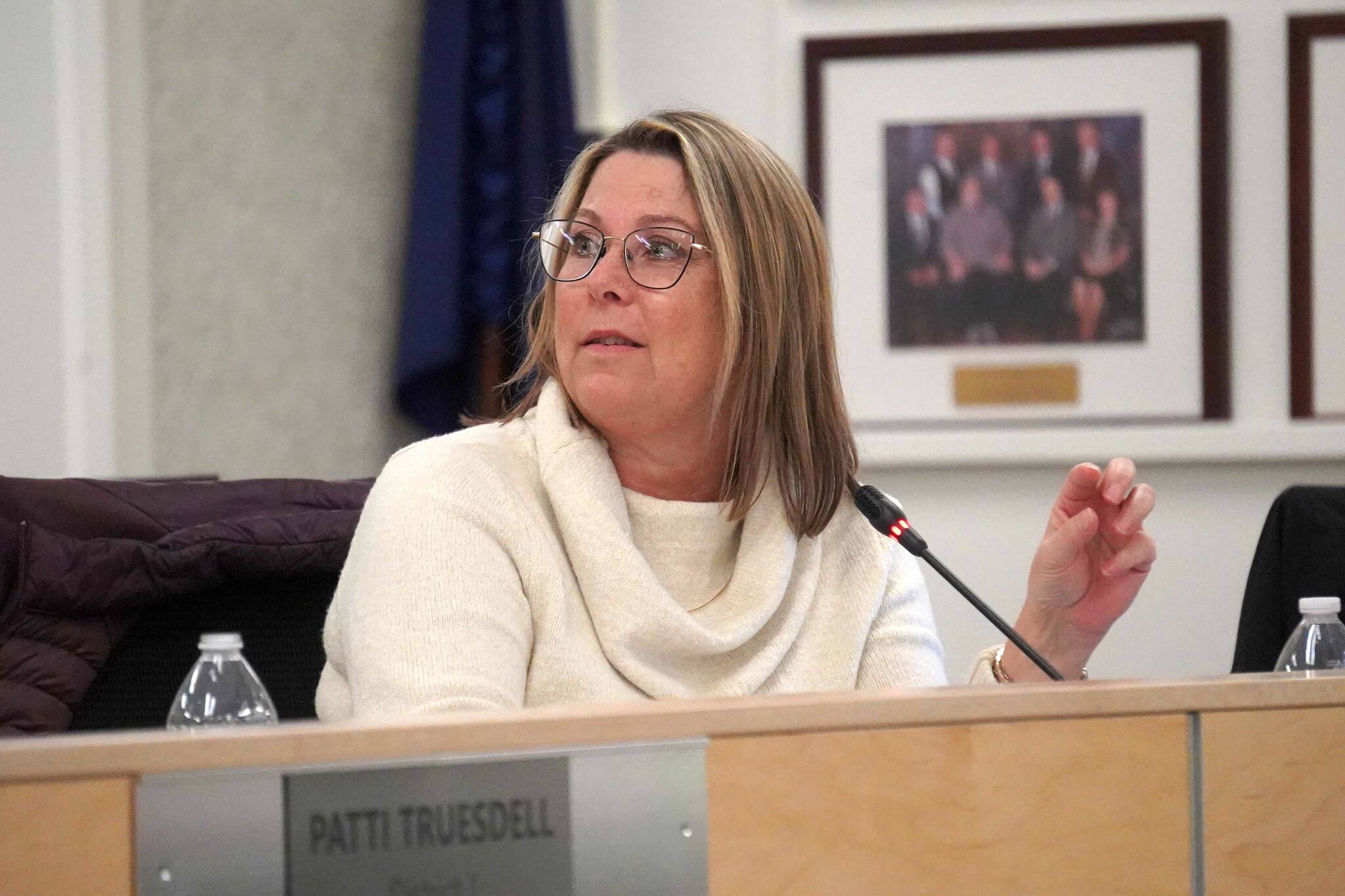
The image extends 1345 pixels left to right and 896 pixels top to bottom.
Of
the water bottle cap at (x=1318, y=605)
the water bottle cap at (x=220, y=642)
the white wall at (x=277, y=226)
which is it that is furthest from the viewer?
the white wall at (x=277, y=226)

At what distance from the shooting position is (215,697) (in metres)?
1.41

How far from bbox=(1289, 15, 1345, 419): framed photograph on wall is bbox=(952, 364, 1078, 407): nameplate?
1.38 feet

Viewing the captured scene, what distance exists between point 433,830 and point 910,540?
721 millimetres

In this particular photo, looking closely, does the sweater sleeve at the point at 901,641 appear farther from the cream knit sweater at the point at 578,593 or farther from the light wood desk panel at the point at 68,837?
the light wood desk panel at the point at 68,837

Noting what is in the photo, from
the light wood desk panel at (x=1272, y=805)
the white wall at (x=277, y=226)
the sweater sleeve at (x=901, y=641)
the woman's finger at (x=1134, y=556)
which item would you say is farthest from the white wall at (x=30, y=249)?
the light wood desk panel at (x=1272, y=805)

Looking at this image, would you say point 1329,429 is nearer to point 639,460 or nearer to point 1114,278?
point 1114,278

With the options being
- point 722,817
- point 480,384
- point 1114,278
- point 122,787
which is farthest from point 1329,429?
point 122,787

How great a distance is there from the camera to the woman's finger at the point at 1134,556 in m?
1.53

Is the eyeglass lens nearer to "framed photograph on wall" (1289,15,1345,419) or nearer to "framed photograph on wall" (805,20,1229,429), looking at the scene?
"framed photograph on wall" (805,20,1229,429)

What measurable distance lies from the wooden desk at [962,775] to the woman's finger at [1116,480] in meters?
0.64

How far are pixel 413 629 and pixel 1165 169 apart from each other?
2122 mm

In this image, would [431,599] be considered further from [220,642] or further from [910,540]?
[910,540]

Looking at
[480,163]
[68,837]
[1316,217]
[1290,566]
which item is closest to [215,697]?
[68,837]

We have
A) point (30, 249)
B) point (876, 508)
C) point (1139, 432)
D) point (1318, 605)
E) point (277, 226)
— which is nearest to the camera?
point (876, 508)
